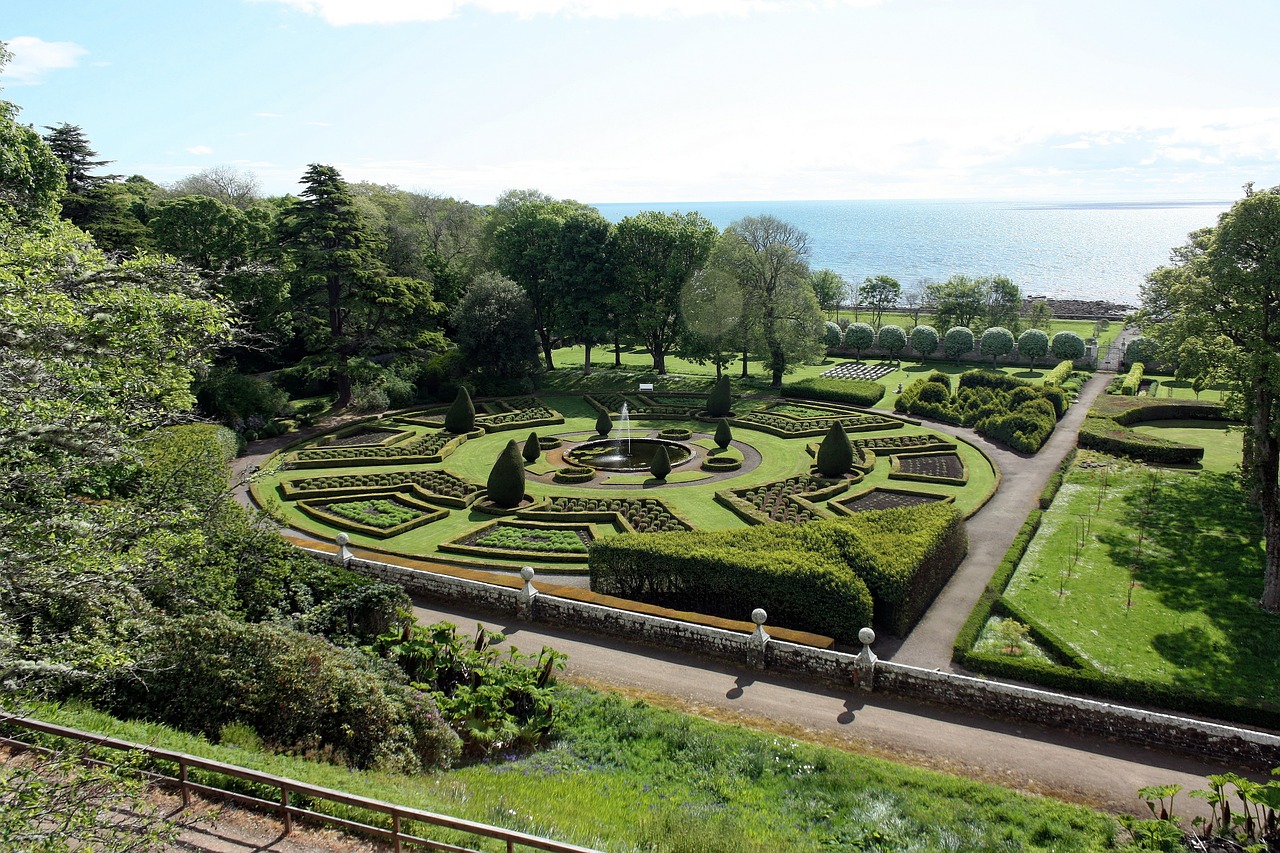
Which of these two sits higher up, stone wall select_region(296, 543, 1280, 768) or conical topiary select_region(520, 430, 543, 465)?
conical topiary select_region(520, 430, 543, 465)

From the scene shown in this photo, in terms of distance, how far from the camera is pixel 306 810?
9.86m

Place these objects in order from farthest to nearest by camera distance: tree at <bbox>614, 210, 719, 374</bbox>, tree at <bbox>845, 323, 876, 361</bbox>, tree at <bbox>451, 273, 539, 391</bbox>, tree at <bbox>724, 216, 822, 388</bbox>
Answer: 1. tree at <bbox>845, 323, 876, 361</bbox>
2. tree at <bbox>614, 210, 719, 374</bbox>
3. tree at <bbox>724, 216, 822, 388</bbox>
4. tree at <bbox>451, 273, 539, 391</bbox>

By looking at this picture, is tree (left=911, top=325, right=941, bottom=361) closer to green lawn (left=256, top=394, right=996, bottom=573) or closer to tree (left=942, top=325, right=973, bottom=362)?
tree (left=942, top=325, right=973, bottom=362)

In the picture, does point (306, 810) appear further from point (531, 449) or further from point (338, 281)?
point (338, 281)

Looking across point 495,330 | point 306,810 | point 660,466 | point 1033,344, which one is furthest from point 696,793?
point 1033,344

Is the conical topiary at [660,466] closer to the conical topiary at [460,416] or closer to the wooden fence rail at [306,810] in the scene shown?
the conical topiary at [460,416]

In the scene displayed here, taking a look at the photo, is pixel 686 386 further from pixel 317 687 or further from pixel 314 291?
pixel 317 687

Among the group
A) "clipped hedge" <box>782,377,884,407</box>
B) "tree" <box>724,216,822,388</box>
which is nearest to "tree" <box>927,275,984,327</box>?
"tree" <box>724,216,822,388</box>

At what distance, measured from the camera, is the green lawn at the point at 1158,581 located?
64.4 feet

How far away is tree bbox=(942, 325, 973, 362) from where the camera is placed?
64562 mm

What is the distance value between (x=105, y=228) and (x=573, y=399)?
27315 mm

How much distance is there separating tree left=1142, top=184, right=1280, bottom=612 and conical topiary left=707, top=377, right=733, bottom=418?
75.9 ft

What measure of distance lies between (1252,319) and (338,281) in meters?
41.4

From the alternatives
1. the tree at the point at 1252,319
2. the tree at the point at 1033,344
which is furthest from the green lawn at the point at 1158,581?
the tree at the point at 1033,344
